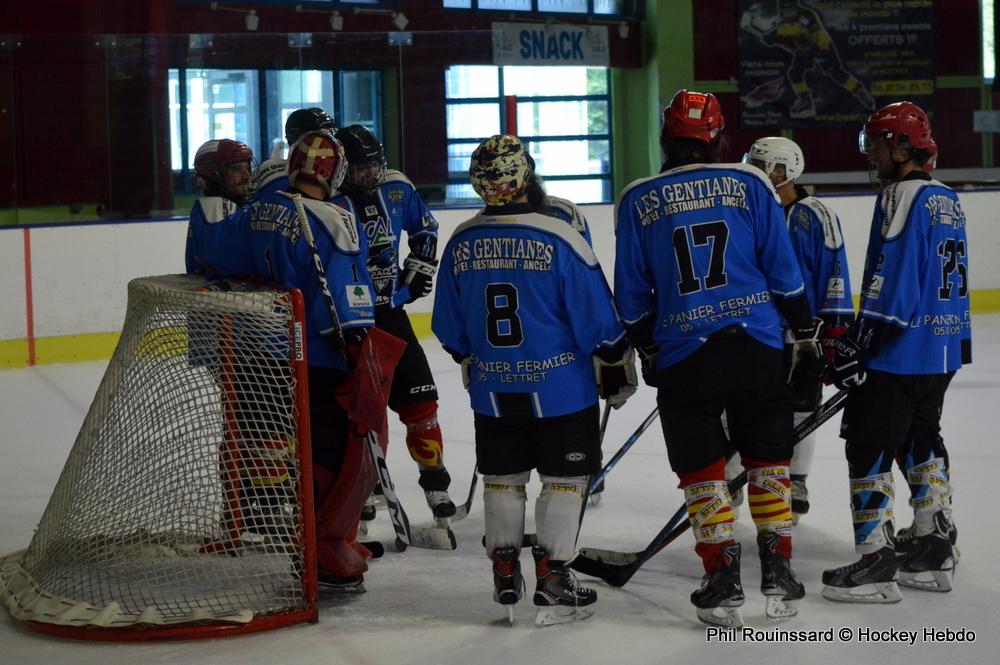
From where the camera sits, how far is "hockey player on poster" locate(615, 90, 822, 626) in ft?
9.29

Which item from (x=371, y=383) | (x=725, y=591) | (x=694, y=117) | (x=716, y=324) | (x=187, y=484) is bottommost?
(x=725, y=591)

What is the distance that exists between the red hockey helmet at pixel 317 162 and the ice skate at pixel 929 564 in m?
1.70

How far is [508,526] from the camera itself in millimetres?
2992

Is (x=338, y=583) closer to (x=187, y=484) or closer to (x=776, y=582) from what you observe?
(x=187, y=484)

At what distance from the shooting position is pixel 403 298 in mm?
3934

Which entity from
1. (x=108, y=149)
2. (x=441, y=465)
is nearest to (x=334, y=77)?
(x=108, y=149)

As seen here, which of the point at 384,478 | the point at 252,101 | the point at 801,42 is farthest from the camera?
the point at 801,42

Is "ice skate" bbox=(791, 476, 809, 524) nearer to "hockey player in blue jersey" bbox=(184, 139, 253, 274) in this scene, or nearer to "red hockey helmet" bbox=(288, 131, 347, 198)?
"red hockey helmet" bbox=(288, 131, 347, 198)

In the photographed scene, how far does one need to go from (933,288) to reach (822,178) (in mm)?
10479

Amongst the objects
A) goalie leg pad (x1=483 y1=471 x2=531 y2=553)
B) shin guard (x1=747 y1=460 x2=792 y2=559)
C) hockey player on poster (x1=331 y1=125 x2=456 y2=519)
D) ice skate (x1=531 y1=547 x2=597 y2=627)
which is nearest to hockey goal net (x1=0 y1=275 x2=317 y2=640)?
goalie leg pad (x1=483 y1=471 x2=531 y2=553)

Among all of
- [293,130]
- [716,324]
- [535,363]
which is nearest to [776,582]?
[716,324]

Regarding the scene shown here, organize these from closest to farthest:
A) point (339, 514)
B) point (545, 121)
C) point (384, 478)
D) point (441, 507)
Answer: point (339, 514) → point (384, 478) → point (441, 507) → point (545, 121)

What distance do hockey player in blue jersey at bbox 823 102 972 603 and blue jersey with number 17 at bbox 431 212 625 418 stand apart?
63 centimetres

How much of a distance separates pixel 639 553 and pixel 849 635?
0.63 m
